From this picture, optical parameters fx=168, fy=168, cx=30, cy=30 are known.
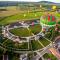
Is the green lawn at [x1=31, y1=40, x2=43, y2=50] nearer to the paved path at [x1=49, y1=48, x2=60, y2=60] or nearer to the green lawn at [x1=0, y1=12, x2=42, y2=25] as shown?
the paved path at [x1=49, y1=48, x2=60, y2=60]

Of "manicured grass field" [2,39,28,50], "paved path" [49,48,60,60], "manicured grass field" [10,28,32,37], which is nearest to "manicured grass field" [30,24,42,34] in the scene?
"manicured grass field" [10,28,32,37]

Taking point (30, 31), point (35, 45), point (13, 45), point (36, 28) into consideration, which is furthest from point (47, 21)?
point (13, 45)

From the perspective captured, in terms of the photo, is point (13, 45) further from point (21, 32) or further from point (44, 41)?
point (44, 41)

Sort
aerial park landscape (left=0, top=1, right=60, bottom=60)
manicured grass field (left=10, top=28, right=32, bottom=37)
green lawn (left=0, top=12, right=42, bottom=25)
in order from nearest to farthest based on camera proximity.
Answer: aerial park landscape (left=0, top=1, right=60, bottom=60), manicured grass field (left=10, top=28, right=32, bottom=37), green lawn (left=0, top=12, right=42, bottom=25)

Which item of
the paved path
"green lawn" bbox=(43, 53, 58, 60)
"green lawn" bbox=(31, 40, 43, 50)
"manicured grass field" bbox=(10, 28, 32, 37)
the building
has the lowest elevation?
"green lawn" bbox=(43, 53, 58, 60)

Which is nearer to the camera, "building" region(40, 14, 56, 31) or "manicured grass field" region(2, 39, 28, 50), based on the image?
"manicured grass field" region(2, 39, 28, 50)

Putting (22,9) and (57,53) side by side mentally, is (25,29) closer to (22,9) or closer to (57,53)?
(22,9)

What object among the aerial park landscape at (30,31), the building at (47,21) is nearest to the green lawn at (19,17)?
the aerial park landscape at (30,31)

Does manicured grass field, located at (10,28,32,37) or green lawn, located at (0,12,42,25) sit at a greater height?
green lawn, located at (0,12,42,25)

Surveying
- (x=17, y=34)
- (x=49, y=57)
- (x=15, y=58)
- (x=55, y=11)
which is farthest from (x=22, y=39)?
(x=55, y=11)
